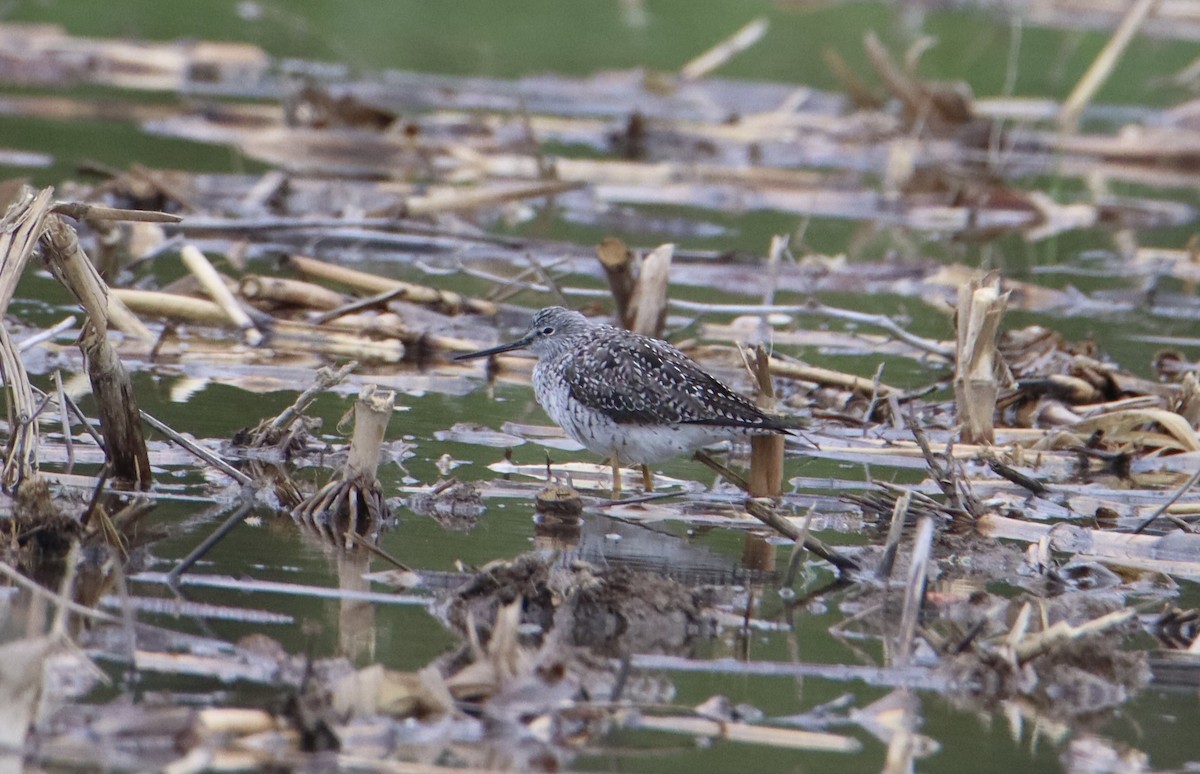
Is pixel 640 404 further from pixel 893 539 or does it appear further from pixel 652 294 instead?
pixel 652 294

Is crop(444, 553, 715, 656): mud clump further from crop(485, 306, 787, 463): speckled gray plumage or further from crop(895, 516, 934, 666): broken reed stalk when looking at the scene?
crop(485, 306, 787, 463): speckled gray plumage

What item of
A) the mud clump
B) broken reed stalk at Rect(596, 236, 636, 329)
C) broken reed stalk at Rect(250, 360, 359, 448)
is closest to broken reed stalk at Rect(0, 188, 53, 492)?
broken reed stalk at Rect(250, 360, 359, 448)

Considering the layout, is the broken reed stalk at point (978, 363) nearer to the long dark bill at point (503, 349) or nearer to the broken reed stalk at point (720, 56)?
the long dark bill at point (503, 349)

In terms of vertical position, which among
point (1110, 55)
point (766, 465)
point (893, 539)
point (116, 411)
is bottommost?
point (893, 539)

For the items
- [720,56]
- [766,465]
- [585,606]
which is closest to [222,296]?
[766,465]

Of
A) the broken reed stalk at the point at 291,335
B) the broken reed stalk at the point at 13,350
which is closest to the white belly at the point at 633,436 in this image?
the broken reed stalk at the point at 291,335

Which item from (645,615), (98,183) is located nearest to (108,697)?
(645,615)
